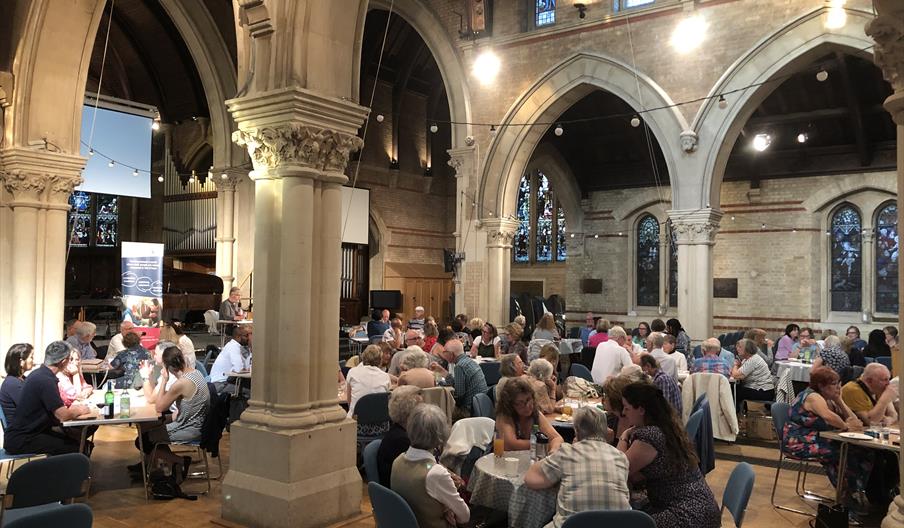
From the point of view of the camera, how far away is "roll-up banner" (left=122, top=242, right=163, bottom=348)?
9.49 meters

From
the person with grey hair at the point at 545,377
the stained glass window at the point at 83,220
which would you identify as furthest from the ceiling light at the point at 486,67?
the stained glass window at the point at 83,220

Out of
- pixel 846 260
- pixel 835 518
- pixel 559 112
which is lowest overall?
pixel 835 518

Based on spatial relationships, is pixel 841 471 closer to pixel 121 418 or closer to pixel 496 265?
pixel 121 418

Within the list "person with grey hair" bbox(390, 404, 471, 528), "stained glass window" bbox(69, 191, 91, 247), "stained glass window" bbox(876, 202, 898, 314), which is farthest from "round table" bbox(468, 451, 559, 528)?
"stained glass window" bbox(69, 191, 91, 247)

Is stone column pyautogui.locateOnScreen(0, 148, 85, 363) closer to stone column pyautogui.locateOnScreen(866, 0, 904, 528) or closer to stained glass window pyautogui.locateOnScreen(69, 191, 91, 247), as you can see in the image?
stone column pyautogui.locateOnScreen(866, 0, 904, 528)

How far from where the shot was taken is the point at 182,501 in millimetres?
5297

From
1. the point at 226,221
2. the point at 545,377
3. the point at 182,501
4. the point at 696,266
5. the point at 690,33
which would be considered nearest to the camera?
the point at 182,501

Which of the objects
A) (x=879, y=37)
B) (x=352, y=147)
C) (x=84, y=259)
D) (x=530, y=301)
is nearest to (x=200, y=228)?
(x=84, y=259)

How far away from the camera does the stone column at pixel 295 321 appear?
183 inches

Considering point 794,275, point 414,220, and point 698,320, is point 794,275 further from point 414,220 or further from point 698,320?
point 414,220

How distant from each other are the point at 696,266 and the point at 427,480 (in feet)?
33.2

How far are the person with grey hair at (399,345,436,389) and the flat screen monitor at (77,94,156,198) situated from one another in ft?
21.5

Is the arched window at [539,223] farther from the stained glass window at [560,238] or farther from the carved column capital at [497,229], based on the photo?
the carved column capital at [497,229]

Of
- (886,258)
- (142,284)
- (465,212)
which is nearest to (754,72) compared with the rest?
(465,212)
